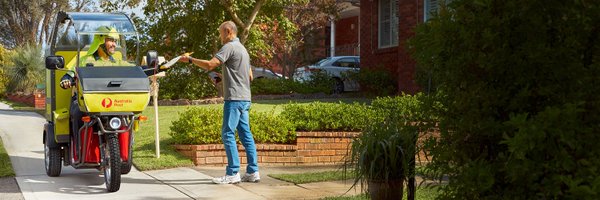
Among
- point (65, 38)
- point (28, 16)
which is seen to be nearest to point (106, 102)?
point (65, 38)

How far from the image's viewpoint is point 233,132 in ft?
30.8

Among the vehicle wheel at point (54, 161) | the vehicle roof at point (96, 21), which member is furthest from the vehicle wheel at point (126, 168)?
the vehicle roof at point (96, 21)

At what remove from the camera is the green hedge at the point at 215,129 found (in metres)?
11.1

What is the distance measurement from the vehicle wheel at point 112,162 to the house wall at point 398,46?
34.2 feet

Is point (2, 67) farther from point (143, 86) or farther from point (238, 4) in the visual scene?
point (143, 86)

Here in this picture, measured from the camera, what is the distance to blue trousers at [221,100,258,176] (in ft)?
30.5

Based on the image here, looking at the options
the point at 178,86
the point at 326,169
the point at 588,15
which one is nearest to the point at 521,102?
the point at 588,15

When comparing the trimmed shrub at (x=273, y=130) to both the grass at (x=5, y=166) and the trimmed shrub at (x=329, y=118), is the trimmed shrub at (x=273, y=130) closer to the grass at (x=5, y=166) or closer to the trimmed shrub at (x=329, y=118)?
the trimmed shrub at (x=329, y=118)

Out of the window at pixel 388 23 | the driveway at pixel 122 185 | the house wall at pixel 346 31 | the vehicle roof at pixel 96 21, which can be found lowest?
the driveway at pixel 122 185

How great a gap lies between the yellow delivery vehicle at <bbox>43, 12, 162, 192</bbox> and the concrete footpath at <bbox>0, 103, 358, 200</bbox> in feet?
0.74

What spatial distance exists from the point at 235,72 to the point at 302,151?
241 centimetres

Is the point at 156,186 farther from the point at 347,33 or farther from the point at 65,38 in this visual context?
the point at 347,33

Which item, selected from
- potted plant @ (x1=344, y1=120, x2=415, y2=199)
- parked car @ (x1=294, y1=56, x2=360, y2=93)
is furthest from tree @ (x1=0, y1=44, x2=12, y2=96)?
potted plant @ (x1=344, y1=120, x2=415, y2=199)

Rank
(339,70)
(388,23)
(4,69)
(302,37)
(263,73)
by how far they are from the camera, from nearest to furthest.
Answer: (388,23)
(339,70)
(4,69)
(263,73)
(302,37)
